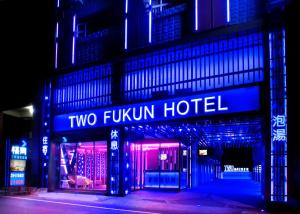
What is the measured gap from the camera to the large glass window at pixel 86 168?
2353 cm

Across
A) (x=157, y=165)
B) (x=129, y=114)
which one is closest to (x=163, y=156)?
(x=157, y=165)

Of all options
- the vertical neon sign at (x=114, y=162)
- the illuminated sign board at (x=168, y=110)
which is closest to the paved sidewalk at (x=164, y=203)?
the vertical neon sign at (x=114, y=162)

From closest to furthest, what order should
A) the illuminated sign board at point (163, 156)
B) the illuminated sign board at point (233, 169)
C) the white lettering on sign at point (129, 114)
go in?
the white lettering on sign at point (129, 114) → the illuminated sign board at point (163, 156) → the illuminated sign board at point (233, 169)

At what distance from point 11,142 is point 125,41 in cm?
1370

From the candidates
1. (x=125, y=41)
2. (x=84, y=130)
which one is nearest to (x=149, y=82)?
(x=125, y=41)

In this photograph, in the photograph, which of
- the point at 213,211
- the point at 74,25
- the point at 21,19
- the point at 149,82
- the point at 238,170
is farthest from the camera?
the point at 238,170

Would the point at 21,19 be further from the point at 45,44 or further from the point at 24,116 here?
the point at 24,116

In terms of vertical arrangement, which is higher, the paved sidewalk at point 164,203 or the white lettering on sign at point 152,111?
the white lettering on sign at point 152,111

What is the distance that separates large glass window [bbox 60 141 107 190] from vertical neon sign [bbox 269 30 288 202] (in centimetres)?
1163

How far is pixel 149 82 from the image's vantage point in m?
20.3

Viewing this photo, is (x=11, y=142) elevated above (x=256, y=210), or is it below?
above

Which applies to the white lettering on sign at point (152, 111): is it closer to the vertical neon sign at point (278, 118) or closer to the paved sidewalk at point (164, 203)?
the vertical neon sign at point (278, 118)

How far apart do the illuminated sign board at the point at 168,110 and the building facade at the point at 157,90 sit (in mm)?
49

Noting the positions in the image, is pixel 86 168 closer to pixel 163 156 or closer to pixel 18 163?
pixel 163 156
